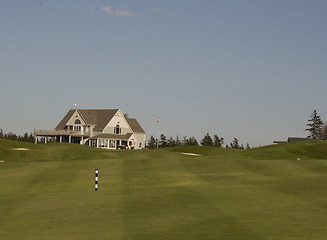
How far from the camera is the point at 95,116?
394 ft

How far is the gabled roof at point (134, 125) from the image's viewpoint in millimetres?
129000

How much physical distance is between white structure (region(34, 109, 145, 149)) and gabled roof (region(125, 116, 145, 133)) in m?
5.18

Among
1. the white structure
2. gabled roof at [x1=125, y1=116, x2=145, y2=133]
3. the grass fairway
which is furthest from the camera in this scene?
gabled roof at [x1=125, y1=116, x2=145, y2=133]

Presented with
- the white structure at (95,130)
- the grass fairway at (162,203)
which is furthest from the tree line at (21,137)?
the grass fairway at (162,203)

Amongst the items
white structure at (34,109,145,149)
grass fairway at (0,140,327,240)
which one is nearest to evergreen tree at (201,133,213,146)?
white structure at (34,109,145,149)

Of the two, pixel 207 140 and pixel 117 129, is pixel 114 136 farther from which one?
pixel 207 140

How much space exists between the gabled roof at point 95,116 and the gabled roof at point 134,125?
33.2ft

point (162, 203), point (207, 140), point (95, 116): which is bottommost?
point (162, 203)

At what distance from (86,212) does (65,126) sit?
102m

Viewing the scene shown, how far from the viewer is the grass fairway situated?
51.5 feet

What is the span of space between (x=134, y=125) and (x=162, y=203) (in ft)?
361

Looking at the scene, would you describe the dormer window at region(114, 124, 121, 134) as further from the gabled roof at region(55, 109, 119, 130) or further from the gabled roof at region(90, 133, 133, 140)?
the gabled roof at region(55, 109, 119, 130)

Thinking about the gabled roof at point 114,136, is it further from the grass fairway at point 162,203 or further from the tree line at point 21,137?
the grass fairway at point 162,203

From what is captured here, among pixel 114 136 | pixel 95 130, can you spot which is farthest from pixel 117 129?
pixel 95 130
